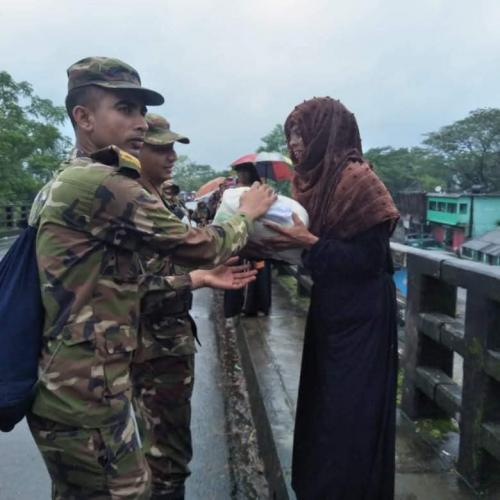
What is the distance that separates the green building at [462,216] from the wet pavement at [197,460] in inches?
1532

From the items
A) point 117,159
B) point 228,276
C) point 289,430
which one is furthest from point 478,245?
point 117,159

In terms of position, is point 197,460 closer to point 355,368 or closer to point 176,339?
point 176,339

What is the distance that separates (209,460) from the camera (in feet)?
11.6

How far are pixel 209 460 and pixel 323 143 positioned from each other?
2.33 metres

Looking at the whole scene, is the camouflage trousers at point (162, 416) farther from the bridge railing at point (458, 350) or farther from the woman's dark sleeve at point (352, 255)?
the bridge railing at point (458, 350)

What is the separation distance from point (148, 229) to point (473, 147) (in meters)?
56.9

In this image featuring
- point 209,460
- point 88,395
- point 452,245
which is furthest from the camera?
point 452,245

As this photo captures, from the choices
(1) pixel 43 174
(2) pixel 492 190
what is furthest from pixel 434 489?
(2) pixel 492 190

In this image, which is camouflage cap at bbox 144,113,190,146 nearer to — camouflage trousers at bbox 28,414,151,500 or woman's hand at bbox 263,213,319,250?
woman's hand at bbox 263,213,319,250

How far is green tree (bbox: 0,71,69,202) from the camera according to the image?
22250mm

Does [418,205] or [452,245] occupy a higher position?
[418,205]

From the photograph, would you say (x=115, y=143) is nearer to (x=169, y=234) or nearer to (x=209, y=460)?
(x=169, y=234)

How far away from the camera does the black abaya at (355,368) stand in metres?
2.08

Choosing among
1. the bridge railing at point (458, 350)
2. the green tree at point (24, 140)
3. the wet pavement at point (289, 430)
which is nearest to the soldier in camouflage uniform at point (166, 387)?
the wet pavement at point (289, 430)
